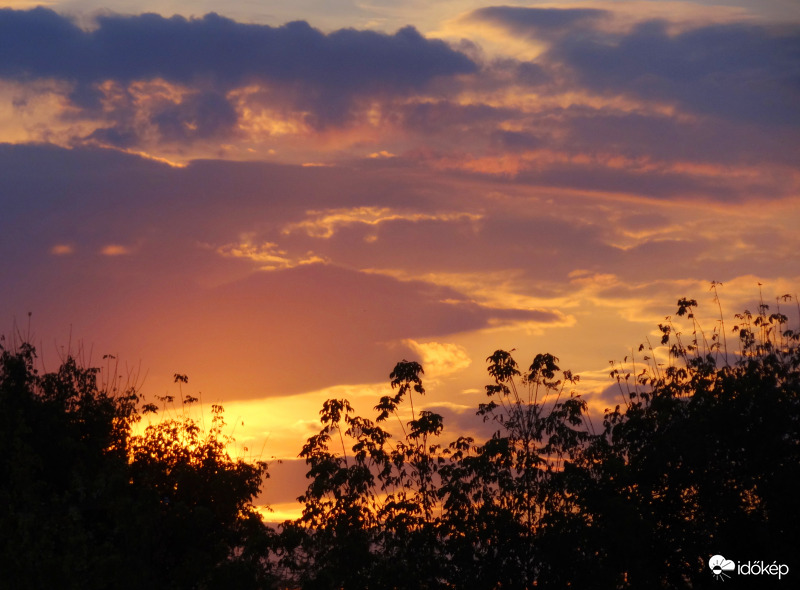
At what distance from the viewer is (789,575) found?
2106 cm

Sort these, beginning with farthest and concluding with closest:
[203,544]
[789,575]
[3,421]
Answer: [203,544], [3,421], [789,575]

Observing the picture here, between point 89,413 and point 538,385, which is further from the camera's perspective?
point 89,413

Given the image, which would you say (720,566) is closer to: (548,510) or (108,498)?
(548,510)

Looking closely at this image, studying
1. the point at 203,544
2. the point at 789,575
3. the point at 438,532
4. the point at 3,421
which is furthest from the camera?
the point at 203,544

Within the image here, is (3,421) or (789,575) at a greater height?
(3,421)

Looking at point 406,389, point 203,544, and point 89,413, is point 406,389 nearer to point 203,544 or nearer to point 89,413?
point 203,544

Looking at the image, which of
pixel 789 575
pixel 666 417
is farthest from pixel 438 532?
pixel 789 575

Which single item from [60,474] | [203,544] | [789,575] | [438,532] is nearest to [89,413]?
[60,474]

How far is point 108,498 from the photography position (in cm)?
2656

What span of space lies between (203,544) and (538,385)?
49.7 ft

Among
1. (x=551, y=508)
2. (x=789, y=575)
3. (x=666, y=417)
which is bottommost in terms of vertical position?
(x=789, y=575)

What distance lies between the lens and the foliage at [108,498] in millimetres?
22906

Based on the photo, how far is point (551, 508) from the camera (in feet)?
78.6

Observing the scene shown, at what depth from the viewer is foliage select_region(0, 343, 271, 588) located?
22.9m
